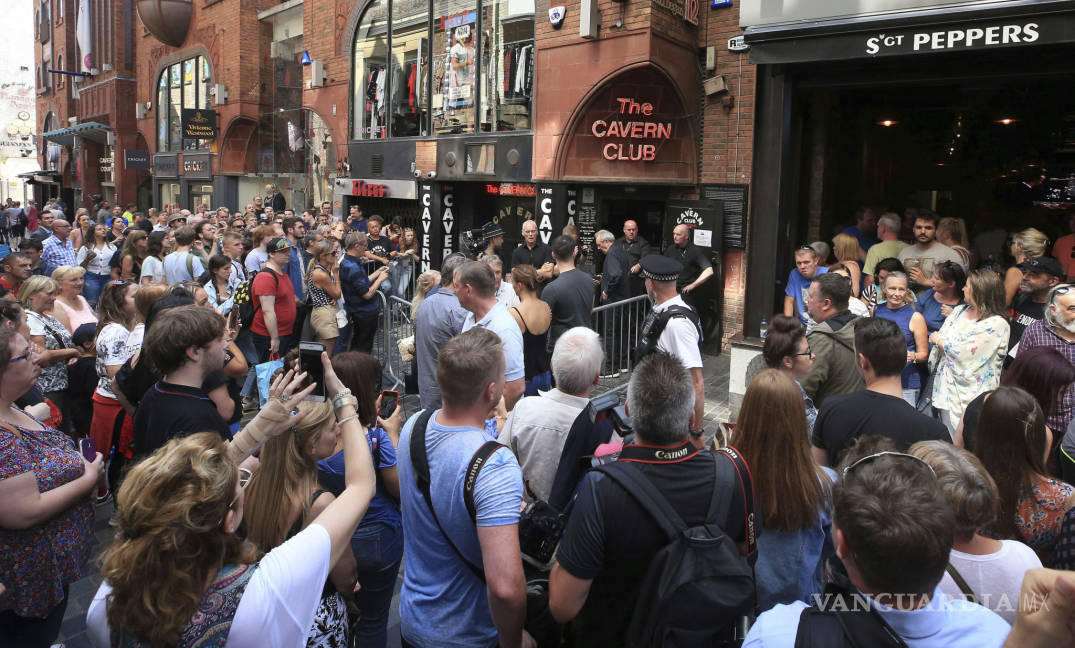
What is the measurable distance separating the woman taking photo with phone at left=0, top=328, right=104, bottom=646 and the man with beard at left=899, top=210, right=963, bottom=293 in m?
7.39

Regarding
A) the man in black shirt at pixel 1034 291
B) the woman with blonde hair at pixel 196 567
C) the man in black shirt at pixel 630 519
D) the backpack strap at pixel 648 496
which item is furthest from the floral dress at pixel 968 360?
the woman with blonde hair at pixel 196 567

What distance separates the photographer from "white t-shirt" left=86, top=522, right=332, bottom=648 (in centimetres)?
179

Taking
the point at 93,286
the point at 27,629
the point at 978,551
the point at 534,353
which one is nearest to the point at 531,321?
the point at 534,353

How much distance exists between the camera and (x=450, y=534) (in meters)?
2.45

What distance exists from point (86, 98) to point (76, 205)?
6707mm

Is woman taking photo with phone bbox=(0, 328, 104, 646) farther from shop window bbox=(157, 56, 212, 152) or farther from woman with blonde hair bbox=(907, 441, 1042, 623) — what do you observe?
shop window bbox=(157, 56, 212, 152)

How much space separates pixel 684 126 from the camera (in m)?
10.9

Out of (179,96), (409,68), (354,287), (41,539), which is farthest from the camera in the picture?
(179,96)

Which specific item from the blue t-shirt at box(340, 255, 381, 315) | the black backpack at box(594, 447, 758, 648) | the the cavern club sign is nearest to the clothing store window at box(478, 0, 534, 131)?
the the cavern club sign

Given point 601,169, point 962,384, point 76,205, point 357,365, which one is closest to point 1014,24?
point 962,384

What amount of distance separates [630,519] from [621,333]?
6176mm

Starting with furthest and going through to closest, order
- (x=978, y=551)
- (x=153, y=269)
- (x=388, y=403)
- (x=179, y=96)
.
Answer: (x=179, y=96), (x=153, y=269), (x=388, y=403), (x=978, y=551)

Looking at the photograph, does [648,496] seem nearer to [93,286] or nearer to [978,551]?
[978,551]

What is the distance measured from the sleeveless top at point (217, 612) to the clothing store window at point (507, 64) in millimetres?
10727
